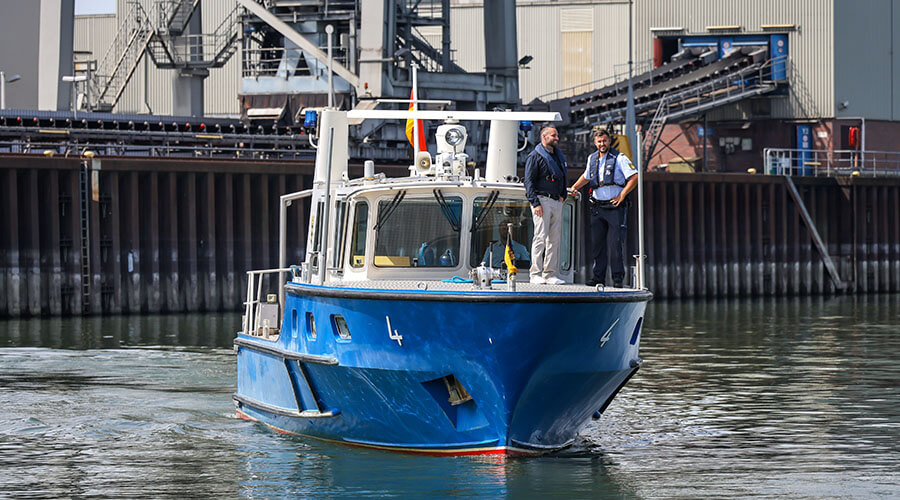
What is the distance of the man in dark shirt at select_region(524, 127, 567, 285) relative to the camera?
590 inches

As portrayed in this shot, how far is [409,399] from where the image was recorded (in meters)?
14.5

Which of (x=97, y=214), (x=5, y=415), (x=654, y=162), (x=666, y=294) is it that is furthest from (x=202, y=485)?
(x=654, y=162)

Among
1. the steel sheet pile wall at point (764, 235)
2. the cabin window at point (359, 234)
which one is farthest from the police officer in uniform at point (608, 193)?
the steel sheet pile wall at point (764, 235)

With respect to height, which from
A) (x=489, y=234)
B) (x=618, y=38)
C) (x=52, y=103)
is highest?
(x=618, y=38)

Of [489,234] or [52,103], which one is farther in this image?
[52,103]

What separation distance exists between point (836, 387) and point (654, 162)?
37.8 metres

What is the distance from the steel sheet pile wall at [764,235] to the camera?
43000 millimetres

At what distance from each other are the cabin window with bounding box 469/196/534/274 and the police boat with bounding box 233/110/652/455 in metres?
0.02

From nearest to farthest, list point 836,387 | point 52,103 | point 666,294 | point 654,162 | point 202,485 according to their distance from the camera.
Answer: point 202,485, point 836,387, point 666,294, point 52,103, point 654,162

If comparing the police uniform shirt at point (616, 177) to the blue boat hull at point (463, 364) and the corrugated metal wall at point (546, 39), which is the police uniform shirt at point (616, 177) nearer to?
the blue boat hull at point (463, 364)

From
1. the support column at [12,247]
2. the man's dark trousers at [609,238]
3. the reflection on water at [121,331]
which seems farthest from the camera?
the support column at [12,247]

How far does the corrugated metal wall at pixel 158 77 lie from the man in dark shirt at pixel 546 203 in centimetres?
4766

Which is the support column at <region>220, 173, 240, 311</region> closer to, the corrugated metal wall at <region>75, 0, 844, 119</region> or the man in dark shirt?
the corrugated metal wall at <region>75, 0, 844, 119</region>

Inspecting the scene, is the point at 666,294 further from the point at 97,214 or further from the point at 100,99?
the point at 100,99
